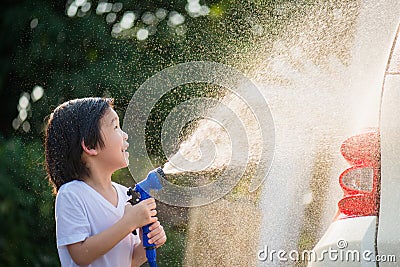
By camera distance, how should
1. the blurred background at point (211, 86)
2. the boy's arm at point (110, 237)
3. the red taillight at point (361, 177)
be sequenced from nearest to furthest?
the boy's arm at point (110, 237)
the red taillight at point (361, 177)
the blurred background at point (211, 86)

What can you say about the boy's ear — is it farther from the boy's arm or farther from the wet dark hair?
the boy's arm

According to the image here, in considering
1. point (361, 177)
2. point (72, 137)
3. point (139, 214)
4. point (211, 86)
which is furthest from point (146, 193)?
point (211, 86)

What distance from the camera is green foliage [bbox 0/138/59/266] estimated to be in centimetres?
609

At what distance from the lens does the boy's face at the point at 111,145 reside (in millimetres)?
3246

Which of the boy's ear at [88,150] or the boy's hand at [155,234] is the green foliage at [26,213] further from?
the boy's hand at [155,234]

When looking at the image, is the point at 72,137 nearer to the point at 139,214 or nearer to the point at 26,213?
the point at 139,214

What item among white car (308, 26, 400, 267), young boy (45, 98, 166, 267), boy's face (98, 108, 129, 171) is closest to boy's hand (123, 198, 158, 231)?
young boy (45, 98, 166, 267)

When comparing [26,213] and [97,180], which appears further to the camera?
[26,213]

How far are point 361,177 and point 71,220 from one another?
103 centimetres

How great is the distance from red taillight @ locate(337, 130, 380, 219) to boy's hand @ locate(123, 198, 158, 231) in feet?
2.39

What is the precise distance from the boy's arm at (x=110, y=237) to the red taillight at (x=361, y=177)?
0.74 metres

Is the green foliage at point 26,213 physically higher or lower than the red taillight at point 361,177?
higher

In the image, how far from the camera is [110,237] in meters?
3.05

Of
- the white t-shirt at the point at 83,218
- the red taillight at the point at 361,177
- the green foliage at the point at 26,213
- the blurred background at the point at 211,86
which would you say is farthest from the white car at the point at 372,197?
the green foliage at the point at 26,213
